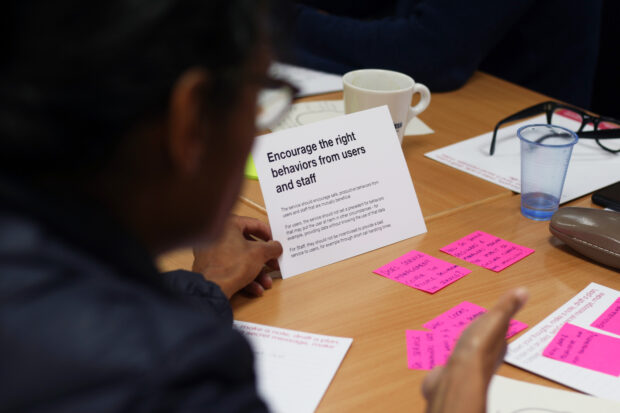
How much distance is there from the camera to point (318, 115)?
129 centimetres

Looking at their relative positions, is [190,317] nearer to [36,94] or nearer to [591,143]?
[36,94]

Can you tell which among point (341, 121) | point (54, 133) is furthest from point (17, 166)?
point (341, 121)

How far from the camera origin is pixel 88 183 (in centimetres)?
37

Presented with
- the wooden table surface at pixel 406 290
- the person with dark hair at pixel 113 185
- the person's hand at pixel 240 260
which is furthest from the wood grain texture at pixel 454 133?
the person with dark hair at pixel 113 185

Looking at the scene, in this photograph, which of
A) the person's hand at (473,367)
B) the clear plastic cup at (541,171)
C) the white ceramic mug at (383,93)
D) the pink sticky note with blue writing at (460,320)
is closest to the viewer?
the person's hand at (473,367)

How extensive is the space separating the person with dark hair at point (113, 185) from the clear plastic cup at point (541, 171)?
0.63 metres

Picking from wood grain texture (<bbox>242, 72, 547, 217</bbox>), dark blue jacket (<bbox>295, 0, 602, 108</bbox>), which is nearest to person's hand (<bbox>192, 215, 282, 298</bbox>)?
wood grain texture (<bbox>242, 72, 547, 217</bbox>)

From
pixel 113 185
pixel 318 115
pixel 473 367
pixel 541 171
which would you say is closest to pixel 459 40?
pixel 318 115

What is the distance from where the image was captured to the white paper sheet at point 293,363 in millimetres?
618

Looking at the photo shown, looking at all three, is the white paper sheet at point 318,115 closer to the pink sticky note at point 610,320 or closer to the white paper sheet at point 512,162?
the white paper sheet at point 512,162

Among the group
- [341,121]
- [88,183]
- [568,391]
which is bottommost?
[568,391]

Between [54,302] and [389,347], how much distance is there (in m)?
0.42

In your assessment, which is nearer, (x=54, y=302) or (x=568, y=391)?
(x=54, y=302)

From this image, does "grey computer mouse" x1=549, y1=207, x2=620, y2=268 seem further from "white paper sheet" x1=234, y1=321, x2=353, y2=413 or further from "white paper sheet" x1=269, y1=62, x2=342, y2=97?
"white paper sheet" x1=269, y1=62, x2=342, y2=97
